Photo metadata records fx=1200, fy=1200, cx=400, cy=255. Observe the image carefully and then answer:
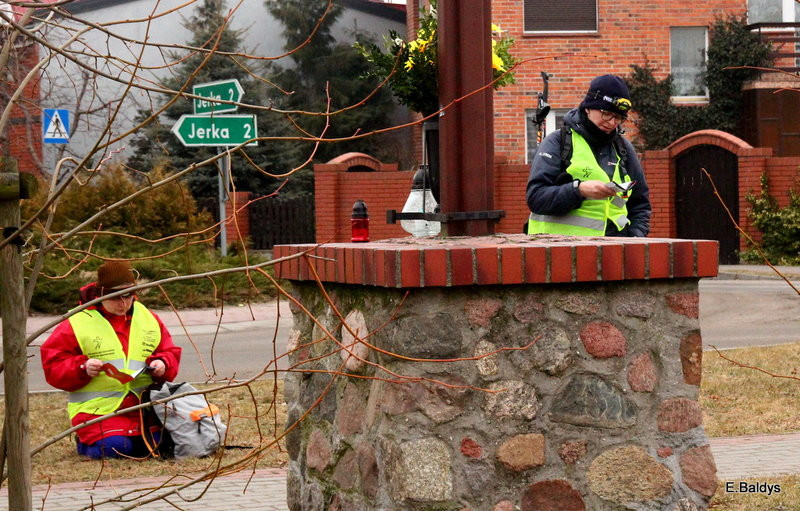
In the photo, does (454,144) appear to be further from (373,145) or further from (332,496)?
(373,145)

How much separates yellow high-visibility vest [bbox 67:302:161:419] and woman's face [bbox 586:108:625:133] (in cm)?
318

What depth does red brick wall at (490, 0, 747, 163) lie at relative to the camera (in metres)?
28.6

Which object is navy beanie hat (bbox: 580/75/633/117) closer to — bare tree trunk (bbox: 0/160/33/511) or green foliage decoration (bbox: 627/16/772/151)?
bare tree trunk (bbox: 0/160/33/511)

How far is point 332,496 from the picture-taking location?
14.9 ft

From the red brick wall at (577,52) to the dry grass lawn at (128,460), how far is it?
65.5 feet

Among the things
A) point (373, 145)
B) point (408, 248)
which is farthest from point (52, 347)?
point (373, 145)

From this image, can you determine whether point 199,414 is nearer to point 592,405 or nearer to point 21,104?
point 21,104

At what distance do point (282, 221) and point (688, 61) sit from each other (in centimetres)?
1065

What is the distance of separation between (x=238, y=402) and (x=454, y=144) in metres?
4.77

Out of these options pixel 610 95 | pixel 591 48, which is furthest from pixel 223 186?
pixel 591 48

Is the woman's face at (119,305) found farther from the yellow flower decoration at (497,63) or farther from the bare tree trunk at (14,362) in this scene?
the bare tree trunk at (14,362)

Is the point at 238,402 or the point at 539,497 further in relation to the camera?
the point at 238,402

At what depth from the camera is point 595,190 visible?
577cm

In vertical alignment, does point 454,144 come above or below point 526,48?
below
